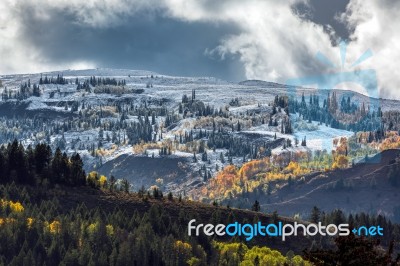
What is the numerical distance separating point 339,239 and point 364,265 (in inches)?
69.2

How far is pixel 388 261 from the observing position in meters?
33.3

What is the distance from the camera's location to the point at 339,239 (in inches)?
1330

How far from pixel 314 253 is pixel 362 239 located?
2.23 meters

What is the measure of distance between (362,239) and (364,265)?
154cm

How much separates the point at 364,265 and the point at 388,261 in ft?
4.09

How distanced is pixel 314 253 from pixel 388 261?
10.7ft

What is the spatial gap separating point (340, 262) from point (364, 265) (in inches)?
43.0

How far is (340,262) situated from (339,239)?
1.38 meters

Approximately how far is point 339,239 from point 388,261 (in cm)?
233

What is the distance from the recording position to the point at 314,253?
1332 inches

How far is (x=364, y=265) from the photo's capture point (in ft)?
112

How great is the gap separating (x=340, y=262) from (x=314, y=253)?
1545 mm

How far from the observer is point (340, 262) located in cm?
3450
